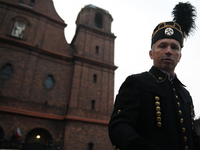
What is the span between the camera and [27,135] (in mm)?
11586

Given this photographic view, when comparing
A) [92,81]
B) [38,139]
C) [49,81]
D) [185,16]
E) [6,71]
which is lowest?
[38,139]

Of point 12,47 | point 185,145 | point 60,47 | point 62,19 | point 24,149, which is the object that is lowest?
point 24,149

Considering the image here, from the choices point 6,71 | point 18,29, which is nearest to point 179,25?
point 6,71

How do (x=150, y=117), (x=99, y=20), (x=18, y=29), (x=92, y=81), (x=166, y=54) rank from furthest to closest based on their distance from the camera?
(x=99, y=20) < (x=92, y=81) < (x=18, y=29) < (x=166, y=54) < (x=150, y=117)

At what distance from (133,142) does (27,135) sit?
40.5 ft

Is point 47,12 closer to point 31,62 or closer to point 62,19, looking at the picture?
point 62,19

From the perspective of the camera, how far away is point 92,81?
1534 cm

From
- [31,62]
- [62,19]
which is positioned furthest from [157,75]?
[62,19]

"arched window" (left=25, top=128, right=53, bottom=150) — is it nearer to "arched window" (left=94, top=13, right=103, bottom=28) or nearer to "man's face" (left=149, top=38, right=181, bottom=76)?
"man's face" (left=149, top=38, right=181, bottom=76)

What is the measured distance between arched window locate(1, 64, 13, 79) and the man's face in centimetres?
1338

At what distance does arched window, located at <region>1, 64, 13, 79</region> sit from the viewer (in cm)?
1266

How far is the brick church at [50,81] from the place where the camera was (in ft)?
39.1

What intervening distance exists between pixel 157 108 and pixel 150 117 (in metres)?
0.11

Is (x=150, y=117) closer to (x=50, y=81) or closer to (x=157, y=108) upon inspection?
(x=157, y=108)
